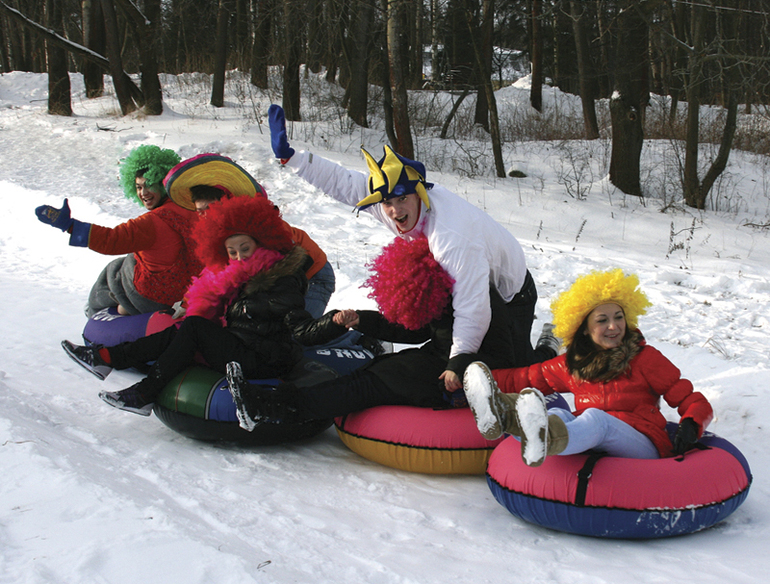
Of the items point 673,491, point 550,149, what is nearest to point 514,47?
point 550,149

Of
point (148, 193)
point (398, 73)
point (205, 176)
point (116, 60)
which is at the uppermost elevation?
point (116, 60)

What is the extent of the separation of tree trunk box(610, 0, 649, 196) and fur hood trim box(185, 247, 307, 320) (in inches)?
298

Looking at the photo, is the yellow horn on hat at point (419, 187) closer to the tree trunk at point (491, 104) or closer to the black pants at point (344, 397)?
the black pants at point (344, 397)

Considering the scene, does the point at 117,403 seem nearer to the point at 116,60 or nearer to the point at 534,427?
the point at 534,427

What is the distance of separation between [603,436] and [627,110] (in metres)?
8.35

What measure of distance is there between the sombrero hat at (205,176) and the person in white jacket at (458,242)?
1240 mm

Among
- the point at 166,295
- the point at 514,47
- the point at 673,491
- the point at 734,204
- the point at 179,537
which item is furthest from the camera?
the point at 514,47

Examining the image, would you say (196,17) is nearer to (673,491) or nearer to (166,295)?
(166,295)

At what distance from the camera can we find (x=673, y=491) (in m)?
2.50

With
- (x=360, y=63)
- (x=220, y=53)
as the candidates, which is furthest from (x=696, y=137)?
(x=220, y=53)

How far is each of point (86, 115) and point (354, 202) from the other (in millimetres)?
11740

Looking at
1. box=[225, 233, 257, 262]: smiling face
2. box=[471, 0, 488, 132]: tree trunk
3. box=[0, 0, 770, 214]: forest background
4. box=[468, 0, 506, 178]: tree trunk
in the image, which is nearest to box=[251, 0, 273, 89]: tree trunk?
box=[0, 0, 770, 214]: forest background

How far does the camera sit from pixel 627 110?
9891 mm

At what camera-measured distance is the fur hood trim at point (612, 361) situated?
9.71 ft
